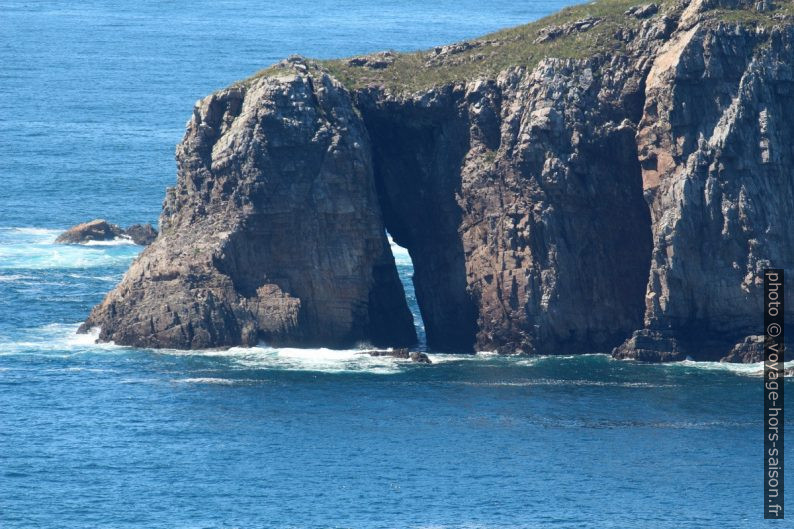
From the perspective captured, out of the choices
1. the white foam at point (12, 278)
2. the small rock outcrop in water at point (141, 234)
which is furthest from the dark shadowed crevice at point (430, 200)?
the small rock outcrop in water at point (141, 234)

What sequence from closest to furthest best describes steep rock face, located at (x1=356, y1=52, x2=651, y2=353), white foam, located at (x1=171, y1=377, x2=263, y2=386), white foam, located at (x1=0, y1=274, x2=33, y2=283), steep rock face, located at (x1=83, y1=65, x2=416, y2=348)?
white foam, located at (x1=171, y1=377, x2=263, y2=386) → steep rock face, located at (x1=356, y1=52, x2=651, y2=353) → steep rock face, located at (x1=83, y1=65, x2=416, y2=348) → white foam, located at (x1=0, y1=274, x2=33, y2=283)

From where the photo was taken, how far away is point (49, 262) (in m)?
179

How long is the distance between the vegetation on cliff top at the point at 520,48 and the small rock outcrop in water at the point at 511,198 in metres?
0.20

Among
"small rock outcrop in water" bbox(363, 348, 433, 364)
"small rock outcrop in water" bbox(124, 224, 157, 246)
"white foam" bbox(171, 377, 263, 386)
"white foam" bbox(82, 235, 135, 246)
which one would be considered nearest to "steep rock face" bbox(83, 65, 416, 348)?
"small rock outcrop in water" bbox(363, 348, 433, 364)

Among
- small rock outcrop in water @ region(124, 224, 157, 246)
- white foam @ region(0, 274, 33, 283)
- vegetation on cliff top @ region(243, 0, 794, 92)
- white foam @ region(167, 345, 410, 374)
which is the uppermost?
vegetation on cliff top @ region(243, 0, 794, 92)

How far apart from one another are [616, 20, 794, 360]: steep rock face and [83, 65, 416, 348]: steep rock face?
19.0m

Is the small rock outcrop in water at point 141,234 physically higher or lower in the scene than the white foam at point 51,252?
higher

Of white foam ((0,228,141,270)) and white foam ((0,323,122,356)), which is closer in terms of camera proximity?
white foam ((0,323,122,356))

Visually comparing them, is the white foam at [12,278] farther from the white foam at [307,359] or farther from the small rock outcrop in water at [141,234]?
the white foam at [307,359]

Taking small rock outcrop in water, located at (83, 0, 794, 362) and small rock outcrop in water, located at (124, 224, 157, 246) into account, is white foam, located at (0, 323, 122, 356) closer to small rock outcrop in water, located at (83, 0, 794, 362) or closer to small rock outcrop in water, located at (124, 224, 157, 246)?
small rock outcrop in water, located at (83, 0, 794, 362)

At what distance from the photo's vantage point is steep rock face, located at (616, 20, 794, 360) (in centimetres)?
14450

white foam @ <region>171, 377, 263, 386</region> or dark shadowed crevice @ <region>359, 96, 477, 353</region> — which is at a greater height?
dark shadowed crevice @ <region>359, 96, 477, 353</region>

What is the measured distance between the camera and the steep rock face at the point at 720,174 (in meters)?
144

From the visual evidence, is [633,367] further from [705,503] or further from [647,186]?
[705,503]
